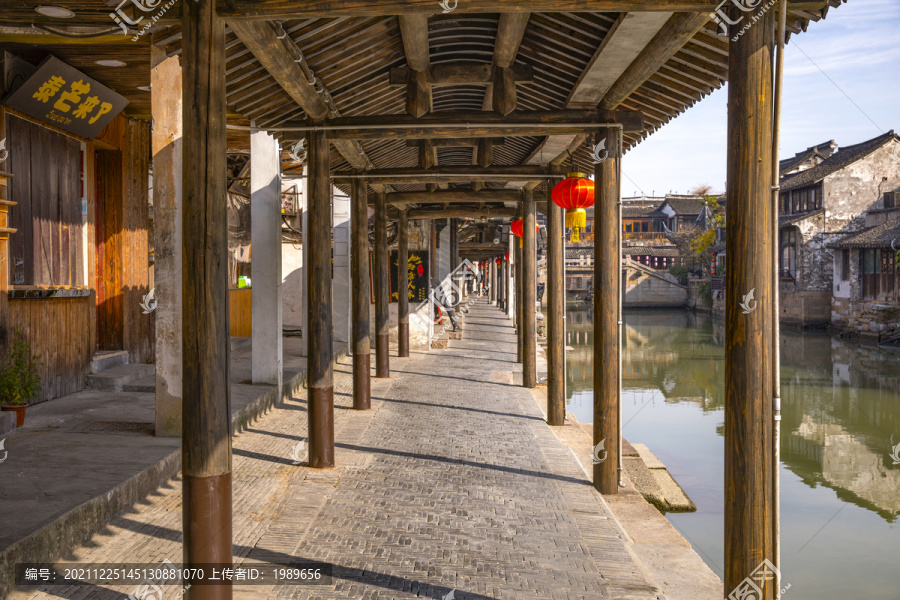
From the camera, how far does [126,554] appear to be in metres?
4.54

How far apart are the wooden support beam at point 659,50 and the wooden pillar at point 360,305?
194 inches

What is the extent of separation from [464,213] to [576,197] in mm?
7877

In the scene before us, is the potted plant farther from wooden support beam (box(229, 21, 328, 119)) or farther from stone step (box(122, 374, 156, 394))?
wooden support beam (box(229, 21, 328, 119))

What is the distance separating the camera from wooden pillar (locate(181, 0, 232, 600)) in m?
3.66

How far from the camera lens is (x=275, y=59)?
4.79 metres

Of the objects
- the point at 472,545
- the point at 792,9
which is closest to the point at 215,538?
the point at 472,545

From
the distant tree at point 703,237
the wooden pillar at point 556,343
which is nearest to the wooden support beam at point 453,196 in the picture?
the wooden pillar at point 556,343

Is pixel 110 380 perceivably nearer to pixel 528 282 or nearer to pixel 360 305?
pixel 360 305

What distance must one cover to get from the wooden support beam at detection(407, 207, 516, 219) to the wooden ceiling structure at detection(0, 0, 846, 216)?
7069 millimetres

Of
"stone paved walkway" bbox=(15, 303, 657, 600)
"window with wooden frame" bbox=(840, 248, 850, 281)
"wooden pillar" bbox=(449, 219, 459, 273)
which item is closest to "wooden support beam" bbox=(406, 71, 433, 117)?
"stone paved walkway" bbox=(15, 303, 657, 600)

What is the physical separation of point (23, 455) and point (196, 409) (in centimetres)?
314

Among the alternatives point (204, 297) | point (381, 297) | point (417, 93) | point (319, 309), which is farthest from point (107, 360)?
point (204, 297)

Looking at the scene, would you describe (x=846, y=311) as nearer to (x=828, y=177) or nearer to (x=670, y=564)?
(x=828, y=177)

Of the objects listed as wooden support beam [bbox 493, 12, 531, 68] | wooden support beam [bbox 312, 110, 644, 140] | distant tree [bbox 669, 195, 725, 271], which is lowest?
wooden support beam [bbox 312, 110, 644, 140]
